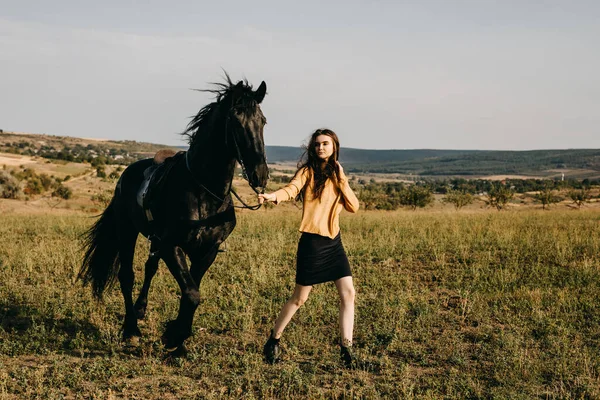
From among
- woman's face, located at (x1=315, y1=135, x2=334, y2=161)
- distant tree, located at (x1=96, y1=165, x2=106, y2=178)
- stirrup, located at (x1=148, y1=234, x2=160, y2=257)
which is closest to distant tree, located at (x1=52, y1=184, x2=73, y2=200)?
distant tree, located at (x1=96, y1=165, x2=106, y2=178)

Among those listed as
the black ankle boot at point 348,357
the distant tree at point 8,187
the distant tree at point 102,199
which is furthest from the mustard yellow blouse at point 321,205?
the distant tree at point 8,187

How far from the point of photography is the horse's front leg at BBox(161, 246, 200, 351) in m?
4.98

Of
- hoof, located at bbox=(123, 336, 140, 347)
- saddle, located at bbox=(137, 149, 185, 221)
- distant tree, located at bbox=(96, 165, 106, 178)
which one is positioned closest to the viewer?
saddle, located at bbox=(137, 149, 185, 221)

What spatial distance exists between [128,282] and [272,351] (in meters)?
2.53

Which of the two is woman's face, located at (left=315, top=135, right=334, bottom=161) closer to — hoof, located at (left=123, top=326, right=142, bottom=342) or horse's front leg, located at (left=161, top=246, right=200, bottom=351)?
horse's front leg, located at (left=161, top=246, right=200, bottom=351)

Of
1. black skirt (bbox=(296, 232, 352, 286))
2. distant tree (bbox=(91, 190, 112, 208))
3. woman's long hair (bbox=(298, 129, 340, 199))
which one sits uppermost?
woman's long hair (bbox=(298, 129, 340, 199))

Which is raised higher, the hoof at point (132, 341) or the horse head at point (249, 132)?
the horse head at point (249, 132)

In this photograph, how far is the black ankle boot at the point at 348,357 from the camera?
16.4 ft

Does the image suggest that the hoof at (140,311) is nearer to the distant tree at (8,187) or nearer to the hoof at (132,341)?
the hoof at (132,341)

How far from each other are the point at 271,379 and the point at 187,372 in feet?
2.87

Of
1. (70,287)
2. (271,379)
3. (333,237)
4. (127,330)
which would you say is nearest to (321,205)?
(333,237)

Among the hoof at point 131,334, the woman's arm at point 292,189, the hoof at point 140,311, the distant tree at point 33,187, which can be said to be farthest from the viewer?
the distant tree at point 33,187

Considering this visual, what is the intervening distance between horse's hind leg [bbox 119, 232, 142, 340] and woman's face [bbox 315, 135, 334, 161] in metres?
3.17

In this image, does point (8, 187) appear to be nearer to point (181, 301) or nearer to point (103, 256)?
point (103, 256)
